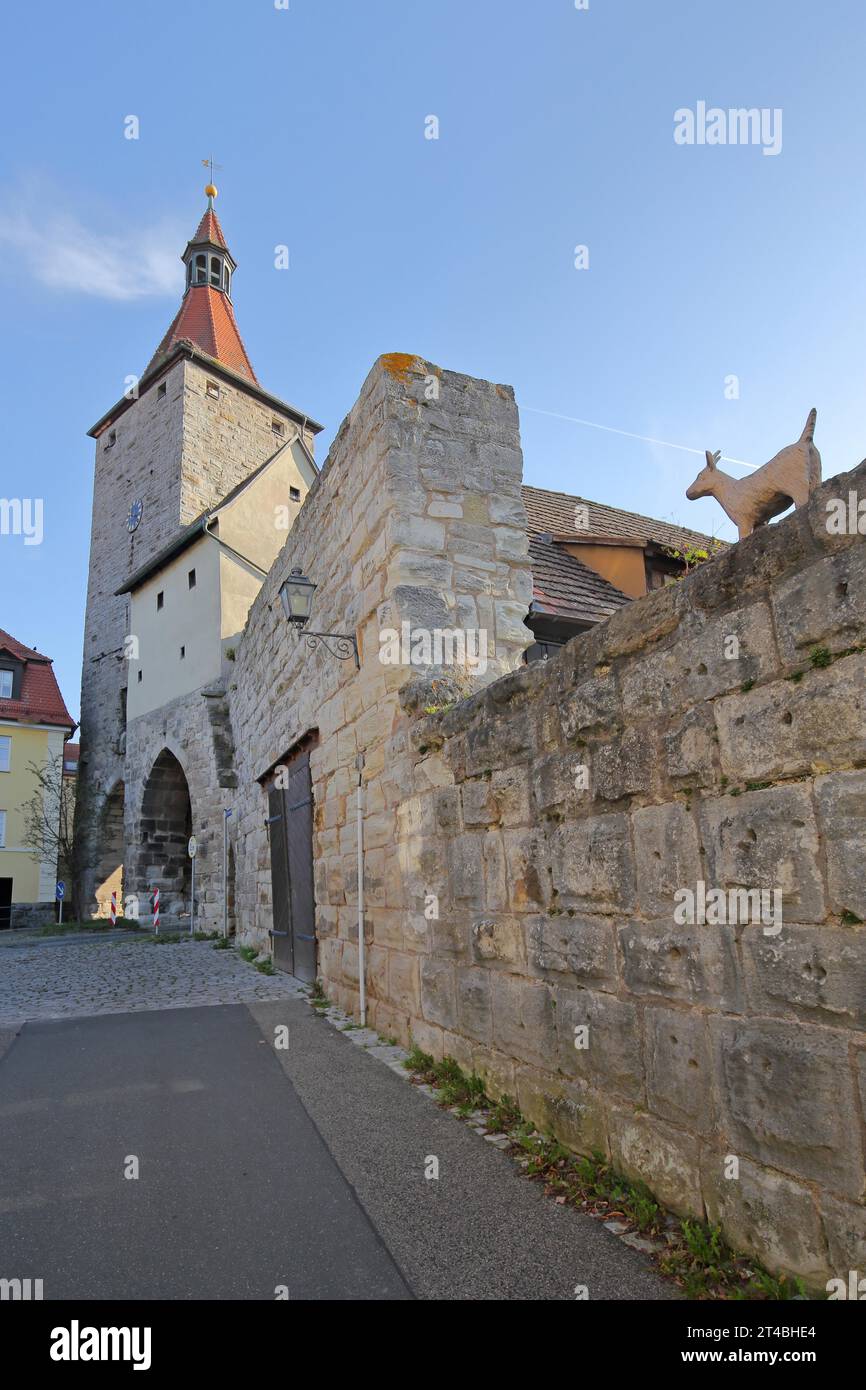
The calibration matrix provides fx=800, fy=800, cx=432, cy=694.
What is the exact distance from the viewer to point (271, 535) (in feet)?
56.2

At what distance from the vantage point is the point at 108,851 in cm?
2441

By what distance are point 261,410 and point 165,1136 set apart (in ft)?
86.8

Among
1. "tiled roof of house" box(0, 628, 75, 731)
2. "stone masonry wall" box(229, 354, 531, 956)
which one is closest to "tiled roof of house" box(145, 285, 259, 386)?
"tiled roof of house" box(0, 628, 75, 731)

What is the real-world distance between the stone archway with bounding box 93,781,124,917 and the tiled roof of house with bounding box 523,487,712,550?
1788 cm

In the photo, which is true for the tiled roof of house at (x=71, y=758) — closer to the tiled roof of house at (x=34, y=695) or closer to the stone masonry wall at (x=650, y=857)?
the tiled roof of house at (x=34, y=695)

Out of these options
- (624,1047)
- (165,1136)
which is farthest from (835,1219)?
(165,1136)

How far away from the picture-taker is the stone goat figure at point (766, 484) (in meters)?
4.29

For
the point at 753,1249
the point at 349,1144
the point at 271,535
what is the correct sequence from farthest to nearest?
the point at 271,535 < the point at 349,1144 < the point at 753,1249

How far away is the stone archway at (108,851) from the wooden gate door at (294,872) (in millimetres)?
17104

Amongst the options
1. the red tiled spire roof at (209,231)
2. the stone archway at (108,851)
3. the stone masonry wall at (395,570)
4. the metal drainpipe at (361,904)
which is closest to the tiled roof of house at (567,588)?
the stone masonry wall at (395,570)

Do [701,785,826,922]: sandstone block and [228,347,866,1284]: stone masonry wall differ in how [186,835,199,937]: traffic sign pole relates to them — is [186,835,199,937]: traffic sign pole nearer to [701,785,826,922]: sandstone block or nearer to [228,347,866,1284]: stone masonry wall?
[228,347,866,1284]: stone masonry wall

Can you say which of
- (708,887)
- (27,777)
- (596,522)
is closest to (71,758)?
(27,777)

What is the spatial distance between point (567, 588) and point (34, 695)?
25485 mm
